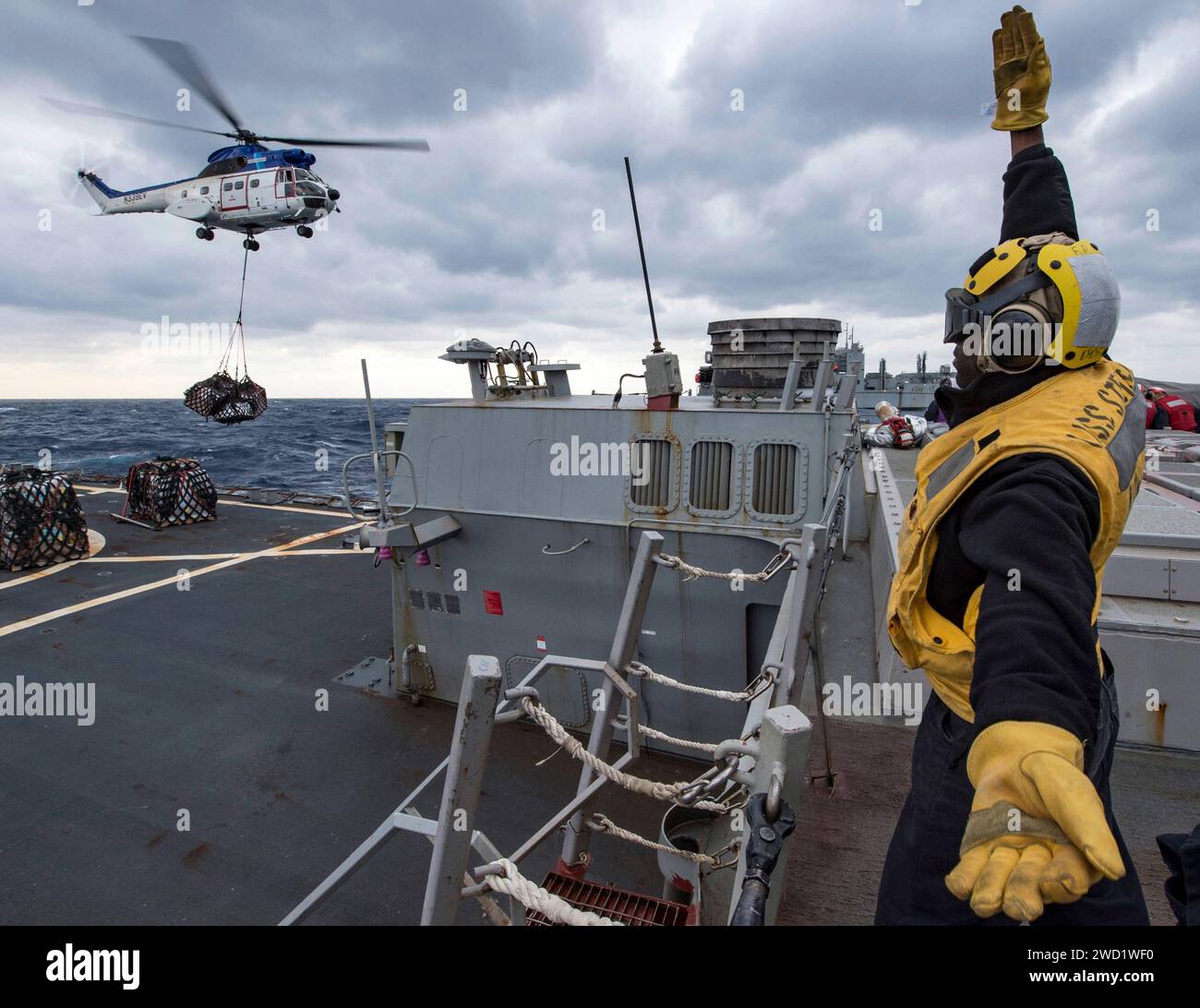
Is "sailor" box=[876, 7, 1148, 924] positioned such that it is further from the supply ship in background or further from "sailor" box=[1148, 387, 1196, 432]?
"sailor" box=[1148, 387, 1196, 432]

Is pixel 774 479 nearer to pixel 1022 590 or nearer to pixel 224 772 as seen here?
pixel 1022 590

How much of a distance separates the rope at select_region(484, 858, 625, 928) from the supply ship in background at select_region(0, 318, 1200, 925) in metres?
0.04

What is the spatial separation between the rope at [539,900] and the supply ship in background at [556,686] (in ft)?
0.13

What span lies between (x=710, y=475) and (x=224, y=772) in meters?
5.86

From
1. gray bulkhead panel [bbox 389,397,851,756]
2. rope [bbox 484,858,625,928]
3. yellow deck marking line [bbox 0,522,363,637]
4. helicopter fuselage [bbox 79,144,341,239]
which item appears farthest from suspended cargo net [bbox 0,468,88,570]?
rope [bbox 484,858,625,928]

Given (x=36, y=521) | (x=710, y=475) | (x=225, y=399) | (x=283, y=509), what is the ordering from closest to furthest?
(x=710, y=475), (x=36, y=521), (x=283, y=509), (x=225, y=399)

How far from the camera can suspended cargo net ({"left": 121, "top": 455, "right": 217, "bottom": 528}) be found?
1620cm

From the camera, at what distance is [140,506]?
651 inches

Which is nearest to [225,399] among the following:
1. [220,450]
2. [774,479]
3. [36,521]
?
[36,521]

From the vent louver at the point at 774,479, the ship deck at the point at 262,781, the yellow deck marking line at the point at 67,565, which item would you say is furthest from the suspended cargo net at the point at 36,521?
the vent louver at the point at 774,479

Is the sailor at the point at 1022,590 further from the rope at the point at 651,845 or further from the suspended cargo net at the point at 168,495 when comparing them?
the suspended cargo net at the point at 168,495

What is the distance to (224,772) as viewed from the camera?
6883 millimetres

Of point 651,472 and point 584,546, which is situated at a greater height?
point 651,472

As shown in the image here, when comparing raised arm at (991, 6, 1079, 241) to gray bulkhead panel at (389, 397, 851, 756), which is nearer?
raised arm at (991, 6, 1079, 241)
